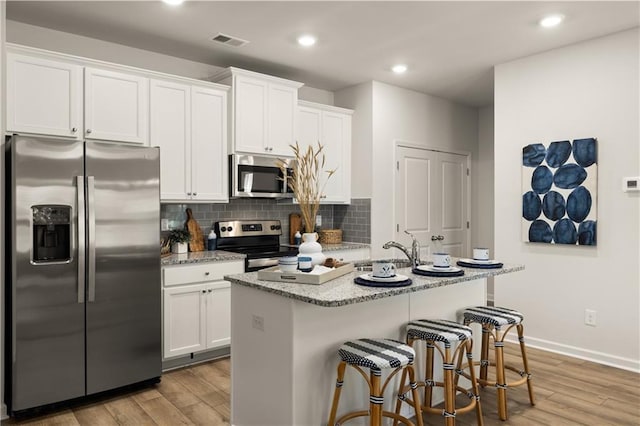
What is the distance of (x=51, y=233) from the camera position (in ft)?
9.70

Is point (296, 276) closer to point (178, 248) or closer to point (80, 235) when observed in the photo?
point (80, 235)

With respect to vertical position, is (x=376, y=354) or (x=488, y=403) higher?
(x=376, y=354)

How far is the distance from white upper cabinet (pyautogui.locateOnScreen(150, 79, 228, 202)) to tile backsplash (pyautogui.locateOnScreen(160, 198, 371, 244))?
0.36m

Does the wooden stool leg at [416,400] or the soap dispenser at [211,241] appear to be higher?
the soap dispenser at [211,241]

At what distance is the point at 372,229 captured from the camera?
17.1 ft

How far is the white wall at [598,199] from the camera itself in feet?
12.2

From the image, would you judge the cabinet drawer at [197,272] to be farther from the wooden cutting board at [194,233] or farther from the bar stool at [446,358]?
the bar stool at [446,358]

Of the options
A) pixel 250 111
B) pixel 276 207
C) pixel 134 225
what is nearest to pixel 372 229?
pixel 276 207

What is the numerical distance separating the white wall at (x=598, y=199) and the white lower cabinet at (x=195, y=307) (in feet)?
8.72

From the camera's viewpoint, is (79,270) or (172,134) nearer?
(79,270)

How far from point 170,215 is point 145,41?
1.51 m

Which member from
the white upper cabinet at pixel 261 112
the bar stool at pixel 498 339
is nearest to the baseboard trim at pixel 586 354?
the bar stool at pixel 498 339

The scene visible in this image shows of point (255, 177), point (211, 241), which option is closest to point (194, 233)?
point (211, 241)

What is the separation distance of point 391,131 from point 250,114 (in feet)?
5.79
